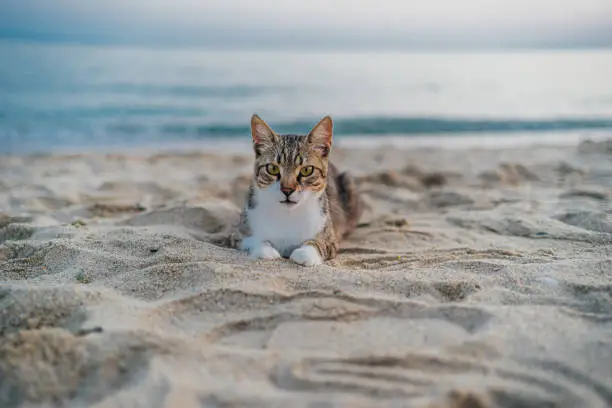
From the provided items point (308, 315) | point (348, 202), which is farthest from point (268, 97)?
point (308, 315)

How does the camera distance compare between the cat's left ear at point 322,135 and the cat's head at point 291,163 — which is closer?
the cat's head at point 291,163

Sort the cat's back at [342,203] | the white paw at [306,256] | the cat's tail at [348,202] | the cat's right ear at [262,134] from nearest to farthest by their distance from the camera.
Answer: the white paw at [306,256] → the cat's right ear at [262,134] → the cat's back at [342,203] → the cat's tail at [348,202]

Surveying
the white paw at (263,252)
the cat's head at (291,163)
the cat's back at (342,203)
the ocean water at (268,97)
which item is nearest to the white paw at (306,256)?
the white paw at (263,252)

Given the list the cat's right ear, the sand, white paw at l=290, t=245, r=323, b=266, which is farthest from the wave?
white paw at l=290, t=245, r=323, b=266

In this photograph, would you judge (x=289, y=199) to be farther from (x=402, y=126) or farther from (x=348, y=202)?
(x=402, y=126)

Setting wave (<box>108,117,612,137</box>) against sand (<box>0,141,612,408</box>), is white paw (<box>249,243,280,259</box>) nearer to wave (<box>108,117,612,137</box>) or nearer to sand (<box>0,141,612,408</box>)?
sand (<box>0,141,612,408</box>)

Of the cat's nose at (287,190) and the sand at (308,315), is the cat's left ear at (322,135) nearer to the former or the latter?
the cat's nose at (287,190)

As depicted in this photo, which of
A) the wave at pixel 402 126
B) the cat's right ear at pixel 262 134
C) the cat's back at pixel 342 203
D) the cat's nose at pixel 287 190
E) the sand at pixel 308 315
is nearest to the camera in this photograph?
the sand at pixel 308 315
